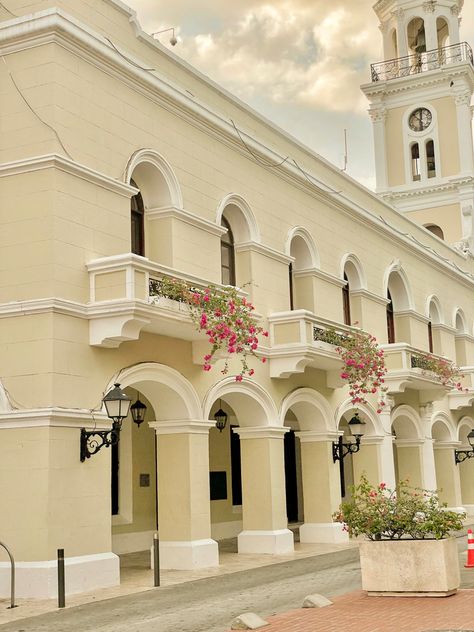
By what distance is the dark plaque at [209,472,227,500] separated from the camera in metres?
22.3

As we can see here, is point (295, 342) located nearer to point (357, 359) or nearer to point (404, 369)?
point (357, 359)

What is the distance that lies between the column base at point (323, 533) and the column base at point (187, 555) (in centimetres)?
484

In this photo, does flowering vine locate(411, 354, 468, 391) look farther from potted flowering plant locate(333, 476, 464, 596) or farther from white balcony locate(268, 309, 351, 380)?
potted flowering plant locate(333, 476, 464, 596)

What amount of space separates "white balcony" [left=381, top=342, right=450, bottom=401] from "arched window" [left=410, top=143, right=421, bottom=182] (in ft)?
58.6

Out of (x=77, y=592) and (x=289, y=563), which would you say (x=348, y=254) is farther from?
(x=77, y=592)

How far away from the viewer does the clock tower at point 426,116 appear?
131 ft

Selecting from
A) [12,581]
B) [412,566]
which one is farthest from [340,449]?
[12,581]

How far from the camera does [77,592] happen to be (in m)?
13.2

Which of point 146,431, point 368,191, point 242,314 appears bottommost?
point 146,431

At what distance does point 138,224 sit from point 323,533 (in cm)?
850

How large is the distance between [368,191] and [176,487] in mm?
13045

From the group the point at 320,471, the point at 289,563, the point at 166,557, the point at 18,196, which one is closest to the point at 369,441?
the point at 320,471

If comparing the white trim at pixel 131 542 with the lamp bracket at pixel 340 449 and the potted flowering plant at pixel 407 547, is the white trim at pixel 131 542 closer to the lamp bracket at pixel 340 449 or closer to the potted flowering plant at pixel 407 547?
the lamp bracket at pixel 340 449

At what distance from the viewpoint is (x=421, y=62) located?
41.9 m
